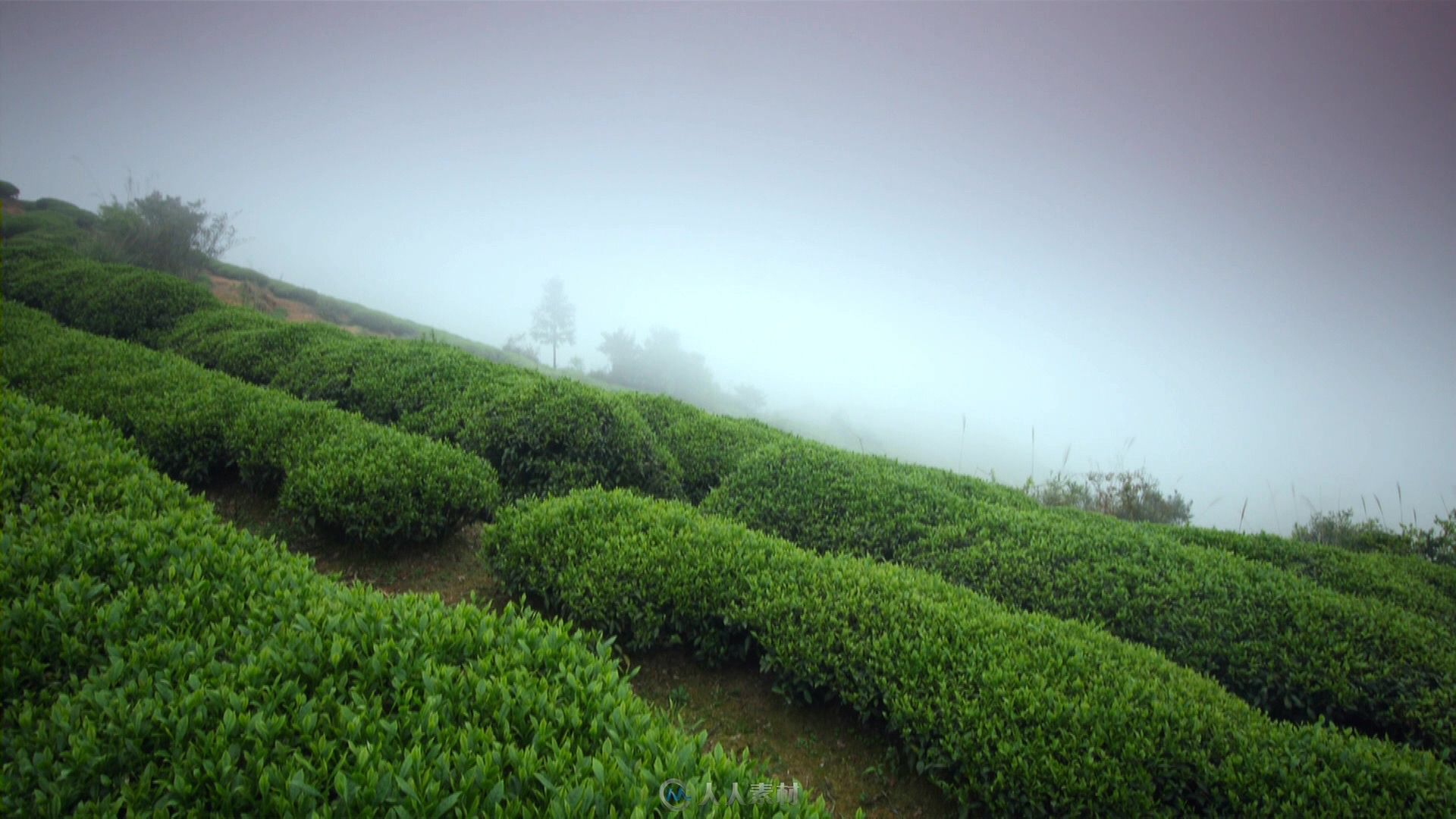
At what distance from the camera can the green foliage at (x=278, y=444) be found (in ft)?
23.7

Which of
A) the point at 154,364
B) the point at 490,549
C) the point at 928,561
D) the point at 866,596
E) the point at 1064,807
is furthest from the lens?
the point at 154,364

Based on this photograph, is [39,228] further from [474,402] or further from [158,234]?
[474,402]

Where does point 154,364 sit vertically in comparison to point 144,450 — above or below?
above

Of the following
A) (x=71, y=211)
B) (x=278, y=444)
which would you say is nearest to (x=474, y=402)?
(x=278, y=444)

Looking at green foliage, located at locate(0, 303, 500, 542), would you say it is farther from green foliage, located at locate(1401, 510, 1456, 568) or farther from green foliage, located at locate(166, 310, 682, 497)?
green foliage, located at locate(1401, 510, 1456, 568)

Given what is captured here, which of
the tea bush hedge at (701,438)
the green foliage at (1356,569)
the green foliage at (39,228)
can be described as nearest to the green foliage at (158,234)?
the green foliage at (39,228)

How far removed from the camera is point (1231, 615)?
21.1 feet

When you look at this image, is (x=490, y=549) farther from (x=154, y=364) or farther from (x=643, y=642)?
(x=154, y=364)

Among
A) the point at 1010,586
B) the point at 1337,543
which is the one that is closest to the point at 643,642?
the point at 1010,586

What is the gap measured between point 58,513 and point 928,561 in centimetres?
826

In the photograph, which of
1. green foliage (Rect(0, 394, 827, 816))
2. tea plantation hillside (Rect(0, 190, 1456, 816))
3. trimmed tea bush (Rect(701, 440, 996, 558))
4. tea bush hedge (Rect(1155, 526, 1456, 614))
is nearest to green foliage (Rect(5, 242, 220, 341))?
tea plantation hillside (Rect(0, 190, 1456, 816))

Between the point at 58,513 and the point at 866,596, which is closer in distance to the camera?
the point at 58,513

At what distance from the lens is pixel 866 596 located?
582cm

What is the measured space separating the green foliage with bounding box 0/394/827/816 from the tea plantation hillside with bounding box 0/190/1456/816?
0.02m
